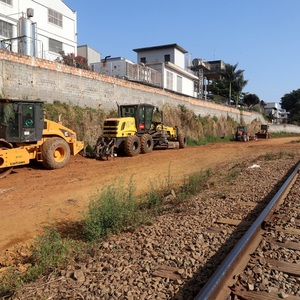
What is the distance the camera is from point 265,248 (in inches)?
180

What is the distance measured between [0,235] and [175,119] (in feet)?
82.2

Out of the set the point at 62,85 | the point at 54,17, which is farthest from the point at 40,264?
the point at 54,17

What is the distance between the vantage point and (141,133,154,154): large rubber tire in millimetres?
18808

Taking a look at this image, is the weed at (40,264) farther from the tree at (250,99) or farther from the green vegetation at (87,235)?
the tree at (250,99)

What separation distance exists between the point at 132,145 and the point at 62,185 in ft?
23.6

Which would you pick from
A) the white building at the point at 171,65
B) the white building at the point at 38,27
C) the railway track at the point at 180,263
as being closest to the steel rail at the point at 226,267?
the railway track at the point at 180,263

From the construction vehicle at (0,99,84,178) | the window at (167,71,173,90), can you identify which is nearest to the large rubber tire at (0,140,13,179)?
the construction vehicle at (0,99,84,178)

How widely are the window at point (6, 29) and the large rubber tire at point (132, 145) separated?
15701 millimetres

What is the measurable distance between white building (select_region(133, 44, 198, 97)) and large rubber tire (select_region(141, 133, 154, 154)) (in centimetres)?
2150

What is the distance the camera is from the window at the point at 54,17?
31078 millimetres

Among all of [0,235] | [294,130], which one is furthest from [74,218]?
[294,130]

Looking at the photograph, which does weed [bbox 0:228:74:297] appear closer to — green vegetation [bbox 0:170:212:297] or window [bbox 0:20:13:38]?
green vegetation [bbox 0:170:212:297]

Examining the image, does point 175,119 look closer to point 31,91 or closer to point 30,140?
point 31,91

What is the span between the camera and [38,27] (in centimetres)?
2975
